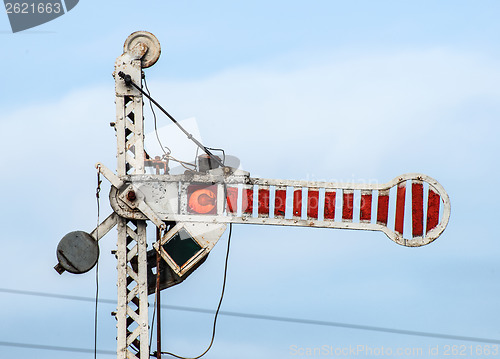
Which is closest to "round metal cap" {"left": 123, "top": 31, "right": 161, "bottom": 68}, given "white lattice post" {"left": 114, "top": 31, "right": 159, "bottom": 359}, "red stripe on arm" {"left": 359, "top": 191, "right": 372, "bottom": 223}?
"white lattice post" {"left": 114, "top": 31, "right": 159, "bottom": 359}

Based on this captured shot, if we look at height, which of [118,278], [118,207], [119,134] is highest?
[119,134]

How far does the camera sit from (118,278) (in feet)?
70.6

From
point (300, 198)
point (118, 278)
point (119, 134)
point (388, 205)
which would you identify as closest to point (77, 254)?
point (118, 278)

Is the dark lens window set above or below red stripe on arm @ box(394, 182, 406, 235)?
below

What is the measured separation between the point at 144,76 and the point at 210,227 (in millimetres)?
3250

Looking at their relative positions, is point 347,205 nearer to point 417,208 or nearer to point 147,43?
point 417,208

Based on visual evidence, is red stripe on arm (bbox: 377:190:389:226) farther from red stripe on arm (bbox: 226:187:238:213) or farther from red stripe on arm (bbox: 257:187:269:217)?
red stripe on arm (bbox: 226:187:238:213)

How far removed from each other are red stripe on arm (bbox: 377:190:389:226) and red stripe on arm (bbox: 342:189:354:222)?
529 mm

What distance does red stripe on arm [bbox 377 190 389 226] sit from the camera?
2158 centimetres

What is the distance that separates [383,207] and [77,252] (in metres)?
5.94

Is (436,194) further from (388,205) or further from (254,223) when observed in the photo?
(254,223)

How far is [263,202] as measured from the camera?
2148cm

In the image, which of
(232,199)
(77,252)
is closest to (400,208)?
(232,199)

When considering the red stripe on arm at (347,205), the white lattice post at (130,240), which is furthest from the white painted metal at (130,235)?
the red stripe on arm at (347,205)
